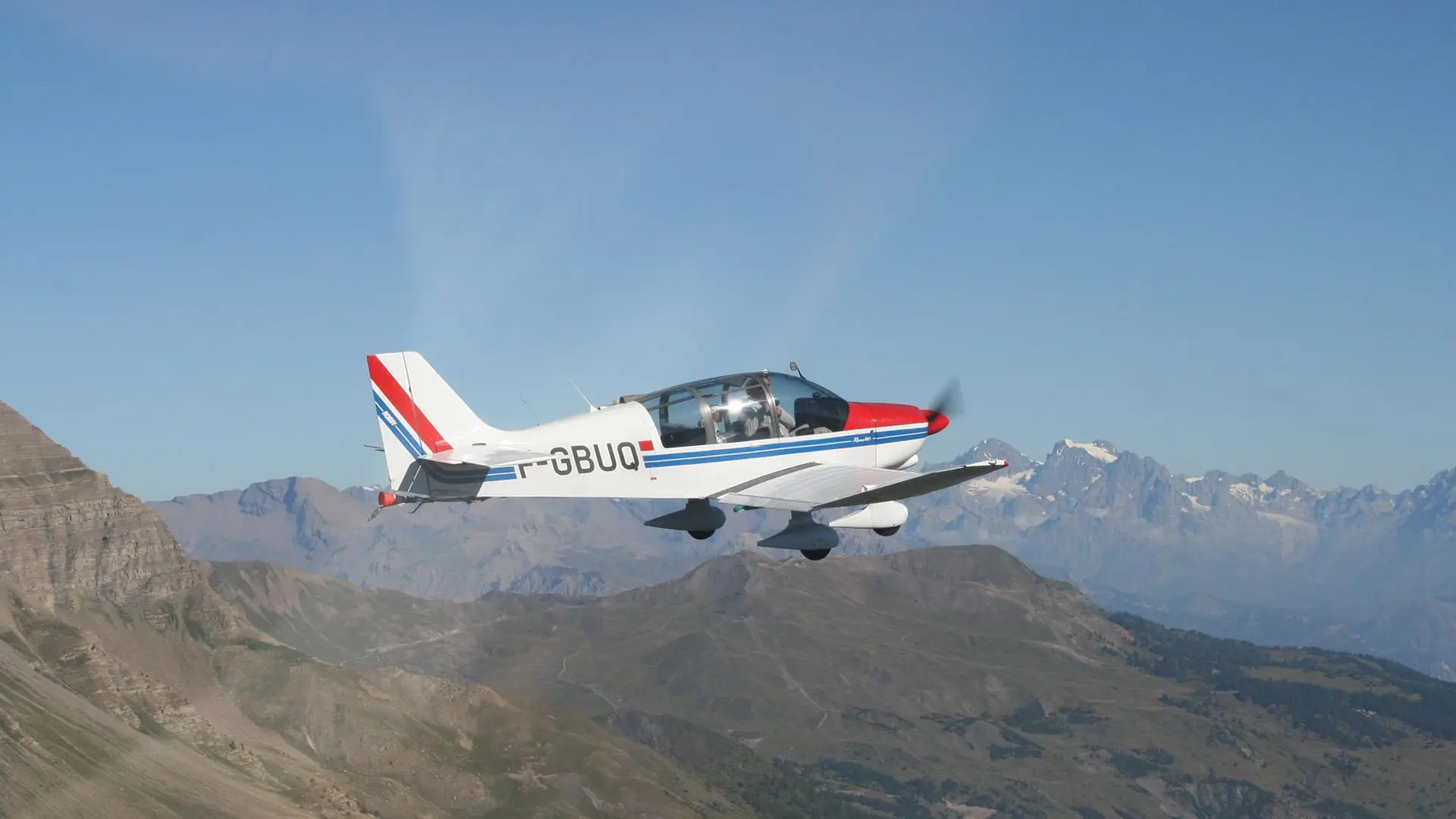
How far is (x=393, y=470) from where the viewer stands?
103 feet

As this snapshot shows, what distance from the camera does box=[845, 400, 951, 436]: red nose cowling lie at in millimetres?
36588

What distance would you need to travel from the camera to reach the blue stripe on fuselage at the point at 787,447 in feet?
108

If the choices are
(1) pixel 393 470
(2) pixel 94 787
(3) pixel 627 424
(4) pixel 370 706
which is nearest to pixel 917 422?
(3) pixel 627 424

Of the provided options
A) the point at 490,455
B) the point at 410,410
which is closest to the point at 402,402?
the point at 410,410

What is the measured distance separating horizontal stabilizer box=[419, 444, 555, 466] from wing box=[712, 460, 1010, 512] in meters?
4.95

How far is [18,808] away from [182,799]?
22449mm

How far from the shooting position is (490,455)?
3212 cm

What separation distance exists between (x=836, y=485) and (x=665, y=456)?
4467 millimetres

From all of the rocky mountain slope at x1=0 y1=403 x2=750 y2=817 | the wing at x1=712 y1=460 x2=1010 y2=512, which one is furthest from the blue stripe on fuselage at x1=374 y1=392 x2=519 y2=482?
the rocky mountain slope at x1=0 y1=403 x2=750 y2=817

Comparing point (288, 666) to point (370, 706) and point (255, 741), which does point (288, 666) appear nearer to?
point (370, 706)

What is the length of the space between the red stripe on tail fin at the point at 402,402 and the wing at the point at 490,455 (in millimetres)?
380

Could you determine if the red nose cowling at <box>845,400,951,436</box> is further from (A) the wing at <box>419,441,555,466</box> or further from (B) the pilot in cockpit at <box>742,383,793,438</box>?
(A) the wing at <box>419,441,555,466</box>

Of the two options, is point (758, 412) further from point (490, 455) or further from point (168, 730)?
point (168, 730)

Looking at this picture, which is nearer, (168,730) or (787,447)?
(787,447)
